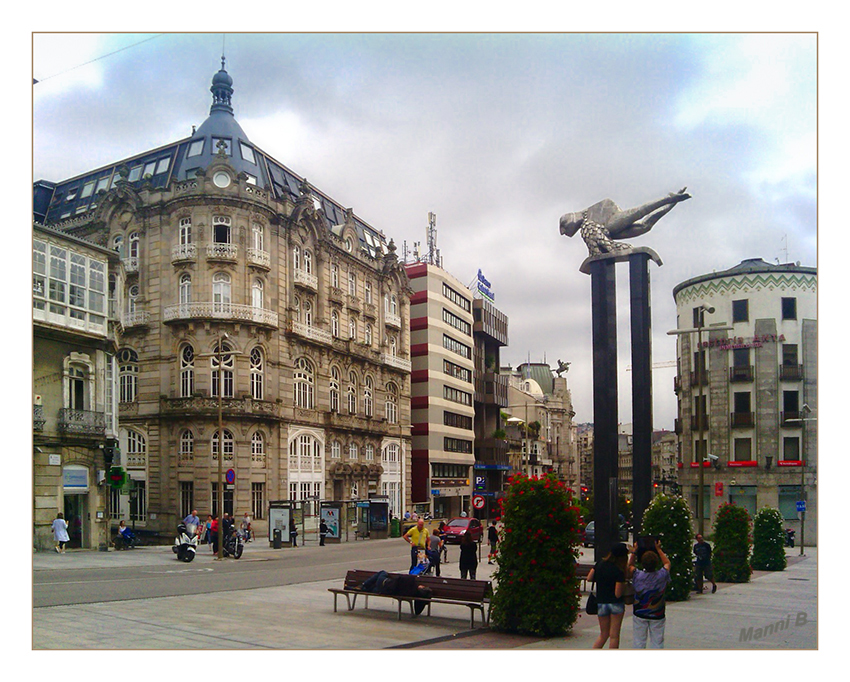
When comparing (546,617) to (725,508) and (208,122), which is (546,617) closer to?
(725,508)

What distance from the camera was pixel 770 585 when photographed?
26.0 meters

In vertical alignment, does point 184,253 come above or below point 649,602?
above

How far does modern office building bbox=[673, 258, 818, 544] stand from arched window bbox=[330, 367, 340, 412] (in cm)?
2383

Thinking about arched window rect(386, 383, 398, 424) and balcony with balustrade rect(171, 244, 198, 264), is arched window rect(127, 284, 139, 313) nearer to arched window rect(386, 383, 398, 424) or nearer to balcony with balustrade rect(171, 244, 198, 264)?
balcony with balustrade rect(171, 244, 198, 264)

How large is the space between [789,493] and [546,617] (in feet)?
149

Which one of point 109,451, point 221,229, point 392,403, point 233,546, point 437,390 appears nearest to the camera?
point 109,451

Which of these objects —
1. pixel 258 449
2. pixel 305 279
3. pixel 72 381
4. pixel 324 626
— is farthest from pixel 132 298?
pixel 324 626

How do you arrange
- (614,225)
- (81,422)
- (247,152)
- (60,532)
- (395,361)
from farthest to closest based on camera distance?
(395,361), (247,152), (81,422), (60,532), (614,225)

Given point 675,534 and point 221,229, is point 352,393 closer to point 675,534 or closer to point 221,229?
point 221,229

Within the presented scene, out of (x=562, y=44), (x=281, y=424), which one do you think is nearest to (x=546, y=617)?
(x=562, y=44)

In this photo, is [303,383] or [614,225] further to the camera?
[303,383]

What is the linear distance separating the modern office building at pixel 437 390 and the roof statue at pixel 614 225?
4943cm

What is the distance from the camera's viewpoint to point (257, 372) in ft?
176

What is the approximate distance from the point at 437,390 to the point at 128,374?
31.4 m
